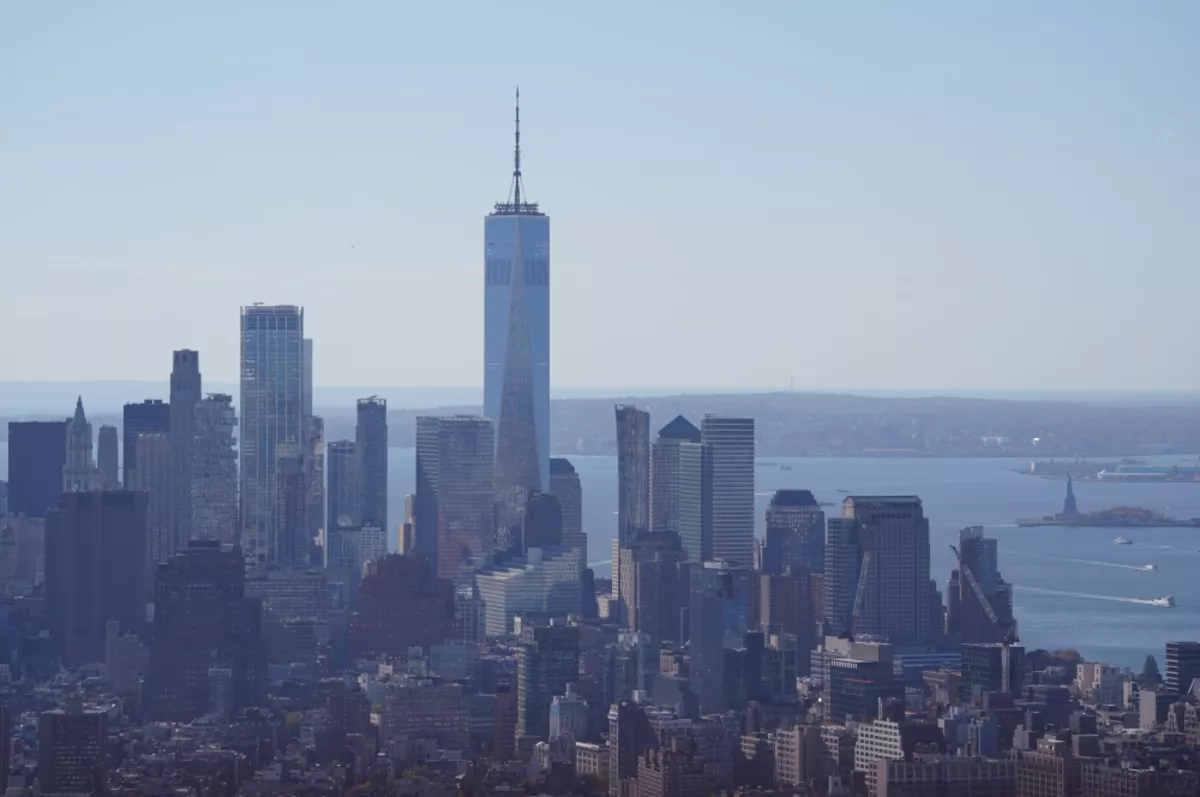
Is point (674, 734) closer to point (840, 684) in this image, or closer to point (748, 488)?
point (840, 684)

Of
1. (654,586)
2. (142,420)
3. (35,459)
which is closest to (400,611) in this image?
(654,586)

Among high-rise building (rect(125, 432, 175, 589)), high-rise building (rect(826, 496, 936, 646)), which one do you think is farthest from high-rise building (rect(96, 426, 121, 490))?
high-rise building (rect(826, 496, 936, 646))

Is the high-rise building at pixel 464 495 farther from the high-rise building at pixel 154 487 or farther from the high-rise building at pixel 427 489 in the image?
the high-rise building at pixel 154 487

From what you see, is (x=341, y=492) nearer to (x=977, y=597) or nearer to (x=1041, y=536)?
(x=1041, y=536)

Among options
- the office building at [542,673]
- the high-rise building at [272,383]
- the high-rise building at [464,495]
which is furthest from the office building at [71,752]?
the high-rise building at [272,383]

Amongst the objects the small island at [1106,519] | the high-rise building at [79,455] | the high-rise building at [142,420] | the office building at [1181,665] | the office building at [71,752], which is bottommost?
the office building at [71,752]

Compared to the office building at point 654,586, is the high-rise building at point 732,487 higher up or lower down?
higher up
